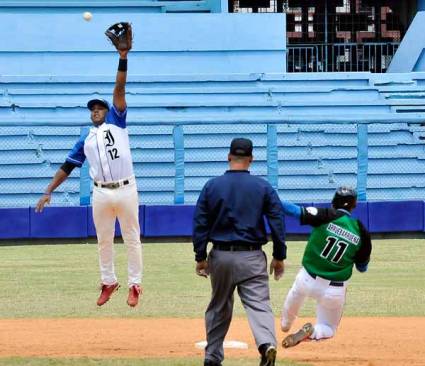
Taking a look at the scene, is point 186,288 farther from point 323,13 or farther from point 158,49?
point 323,13

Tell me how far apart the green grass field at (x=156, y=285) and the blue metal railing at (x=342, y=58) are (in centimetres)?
1108

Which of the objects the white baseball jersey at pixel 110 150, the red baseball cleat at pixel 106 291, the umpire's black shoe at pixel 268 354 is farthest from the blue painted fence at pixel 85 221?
the umpire's black shoe at pixel 268 354

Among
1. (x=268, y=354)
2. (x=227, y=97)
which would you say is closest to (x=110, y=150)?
(x=268, y=354)

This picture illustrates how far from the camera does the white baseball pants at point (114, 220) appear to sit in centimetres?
1073

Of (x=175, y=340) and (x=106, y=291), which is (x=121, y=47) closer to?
(x=106, y=291)

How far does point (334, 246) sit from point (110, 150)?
A: 2.47 meters

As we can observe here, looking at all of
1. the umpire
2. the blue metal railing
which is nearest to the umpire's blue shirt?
the umpire

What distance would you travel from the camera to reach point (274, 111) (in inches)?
1059

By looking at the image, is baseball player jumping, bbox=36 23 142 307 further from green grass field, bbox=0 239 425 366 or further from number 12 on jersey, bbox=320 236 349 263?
number 12 on jersey, bbox=320 236 349 263

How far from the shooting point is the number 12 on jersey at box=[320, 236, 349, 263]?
916 cm

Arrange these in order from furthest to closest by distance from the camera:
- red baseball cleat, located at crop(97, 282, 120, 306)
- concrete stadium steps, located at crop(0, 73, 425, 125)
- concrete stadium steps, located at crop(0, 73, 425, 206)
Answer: concrete stadium steps, located at crop(0, 73, 425, 125) → concrete stadium steps, located at crop(0, 73, 425, 206) → red baseball cleat, located at crop(97, 282, 120, 306)

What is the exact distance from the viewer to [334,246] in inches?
361

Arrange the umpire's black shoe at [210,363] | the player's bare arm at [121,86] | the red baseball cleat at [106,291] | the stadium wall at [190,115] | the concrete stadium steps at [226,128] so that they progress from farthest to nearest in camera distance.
Answer: the concrete stadium steps at [226,128]
the stadium wall at [190,115]
the red baseball cleat at [106,291]
the player's bare arm at [121,86]
the umpire's black shoe at [210,363]

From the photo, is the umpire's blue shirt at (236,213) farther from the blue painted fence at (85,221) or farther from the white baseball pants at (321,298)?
the blue painted fence at (85,221)
